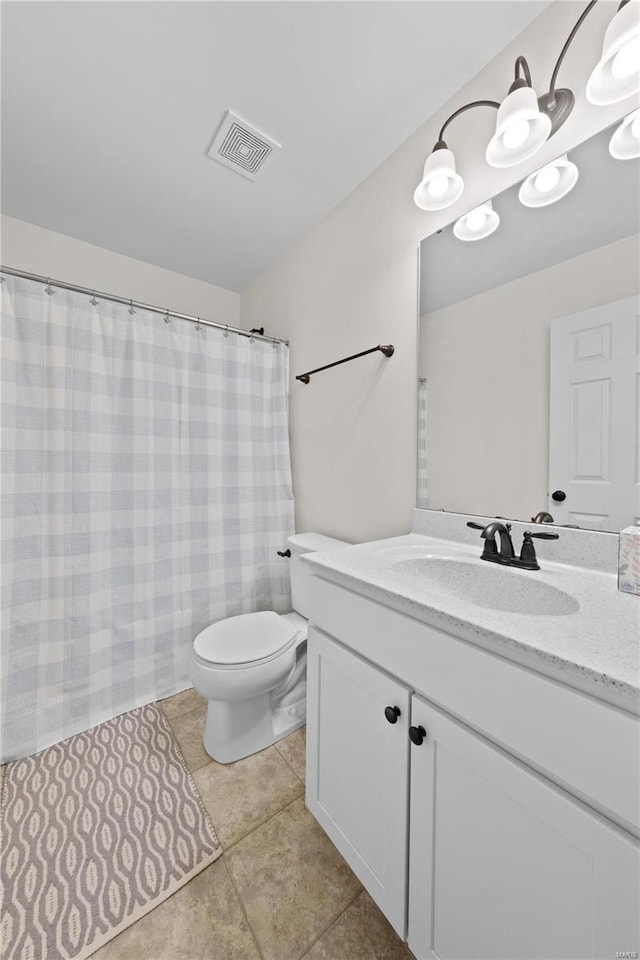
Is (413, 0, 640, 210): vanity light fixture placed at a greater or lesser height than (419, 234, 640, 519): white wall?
greater

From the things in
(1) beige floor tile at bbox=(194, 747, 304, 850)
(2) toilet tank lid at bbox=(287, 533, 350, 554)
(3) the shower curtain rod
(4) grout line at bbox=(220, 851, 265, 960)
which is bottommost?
(4) grout line at bbox=(220, 851, 265, 960)

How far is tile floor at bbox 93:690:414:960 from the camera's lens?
2.65 feet

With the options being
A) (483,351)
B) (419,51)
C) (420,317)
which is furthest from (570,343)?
(419,51)

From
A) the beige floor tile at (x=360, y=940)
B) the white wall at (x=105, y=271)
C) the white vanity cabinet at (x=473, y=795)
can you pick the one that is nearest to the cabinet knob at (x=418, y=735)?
the white vanity cabinet at (x=473, y=795)

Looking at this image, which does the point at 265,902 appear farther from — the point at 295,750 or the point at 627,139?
the point at 627,139

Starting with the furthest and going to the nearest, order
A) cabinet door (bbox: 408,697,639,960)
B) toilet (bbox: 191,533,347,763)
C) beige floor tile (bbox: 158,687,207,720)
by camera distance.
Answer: beige floor tile (bbox: 158,687,207,720) → toilet (bbox: 191,533,347,763) → cabinet door (bbox: 408,697,639,960)

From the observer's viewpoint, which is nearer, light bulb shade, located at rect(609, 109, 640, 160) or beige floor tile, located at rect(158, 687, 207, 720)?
light bulb shade, located at rect(609, 109, 640, 160)

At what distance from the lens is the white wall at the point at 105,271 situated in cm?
177

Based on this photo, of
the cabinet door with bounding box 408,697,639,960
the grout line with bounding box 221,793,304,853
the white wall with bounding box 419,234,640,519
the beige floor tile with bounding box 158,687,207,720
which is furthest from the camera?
the beige floor tile with bounding box 158,687,207,720

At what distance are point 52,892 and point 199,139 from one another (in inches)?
95.8

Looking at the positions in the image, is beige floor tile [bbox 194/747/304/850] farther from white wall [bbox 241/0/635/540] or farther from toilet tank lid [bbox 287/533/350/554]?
white wall [bbox 241/0/635/540]

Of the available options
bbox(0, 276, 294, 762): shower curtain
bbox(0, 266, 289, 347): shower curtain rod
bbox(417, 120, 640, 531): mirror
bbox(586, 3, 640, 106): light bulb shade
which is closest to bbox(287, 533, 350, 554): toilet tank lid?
bbox(0, 276, 294, 762): shower curtain

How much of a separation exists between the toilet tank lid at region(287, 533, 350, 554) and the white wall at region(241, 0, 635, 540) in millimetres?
65

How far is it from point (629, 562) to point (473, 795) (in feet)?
1.77
